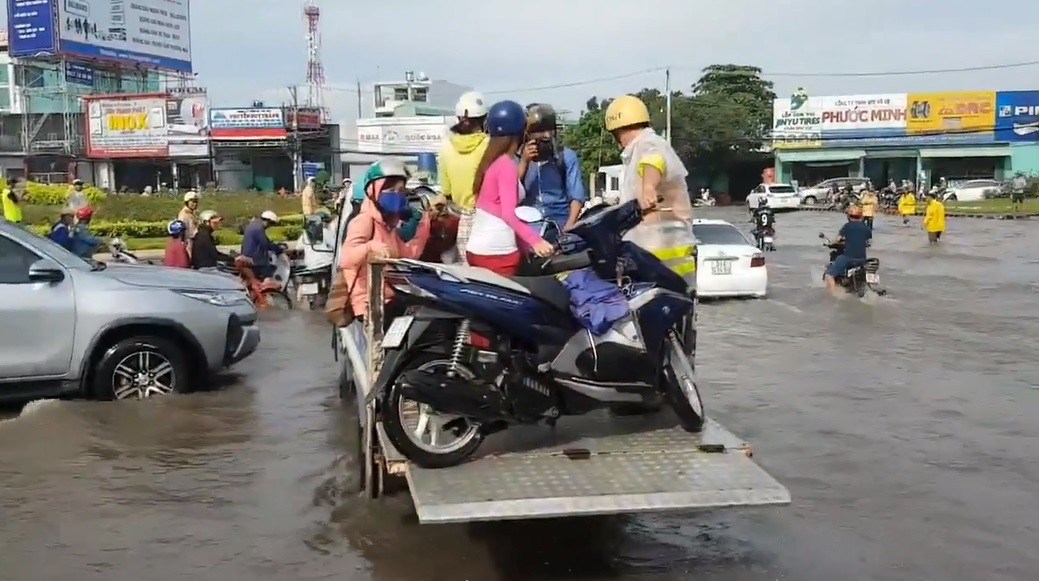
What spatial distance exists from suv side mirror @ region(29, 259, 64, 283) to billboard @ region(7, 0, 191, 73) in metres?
51.4

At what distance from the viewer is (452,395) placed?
5.05 meters

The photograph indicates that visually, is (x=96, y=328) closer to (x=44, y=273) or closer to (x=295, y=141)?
(x=44, y=273)

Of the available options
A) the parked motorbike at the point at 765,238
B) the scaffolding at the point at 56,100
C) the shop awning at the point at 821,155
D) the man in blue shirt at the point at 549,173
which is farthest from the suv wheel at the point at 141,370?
the shop awning at the point at 821,155

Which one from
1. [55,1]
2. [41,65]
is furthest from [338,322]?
[41,65]

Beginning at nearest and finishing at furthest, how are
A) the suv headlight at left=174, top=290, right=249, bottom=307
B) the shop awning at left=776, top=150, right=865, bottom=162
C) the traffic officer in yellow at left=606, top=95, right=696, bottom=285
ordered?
1. the traffic officer in yellow at left=606, top=95, right=696, bottom=285
2. the suv headlight at left=174, top=290, right=249, bottom=307
3. the shop awning at left=776, top=150, right=865, bottom=162

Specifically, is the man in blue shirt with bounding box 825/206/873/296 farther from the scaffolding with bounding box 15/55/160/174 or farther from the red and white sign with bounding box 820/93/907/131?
the red and white sign with bounding box 820/93/907/131

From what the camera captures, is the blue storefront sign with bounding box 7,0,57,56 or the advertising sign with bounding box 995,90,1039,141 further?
the advertising sign with bounding box 995,90,1039,141

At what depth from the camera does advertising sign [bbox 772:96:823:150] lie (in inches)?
2581

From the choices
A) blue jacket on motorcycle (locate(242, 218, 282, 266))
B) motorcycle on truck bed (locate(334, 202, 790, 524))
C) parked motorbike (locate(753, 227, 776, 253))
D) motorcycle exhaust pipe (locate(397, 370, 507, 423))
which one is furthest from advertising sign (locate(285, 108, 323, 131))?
motorcycle exhaust pipe (locate(397, 370, 507, 423))

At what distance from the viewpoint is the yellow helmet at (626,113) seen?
6.19 metres

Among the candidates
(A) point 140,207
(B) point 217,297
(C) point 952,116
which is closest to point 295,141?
(A) point 140,207

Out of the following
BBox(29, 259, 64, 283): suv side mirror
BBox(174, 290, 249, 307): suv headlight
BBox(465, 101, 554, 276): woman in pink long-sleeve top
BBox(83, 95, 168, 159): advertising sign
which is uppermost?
BBox(83, 95, 168, 159): advertising sign

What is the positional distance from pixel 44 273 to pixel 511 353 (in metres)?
4.63

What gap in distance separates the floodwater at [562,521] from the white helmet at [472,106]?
2412 millimetres
